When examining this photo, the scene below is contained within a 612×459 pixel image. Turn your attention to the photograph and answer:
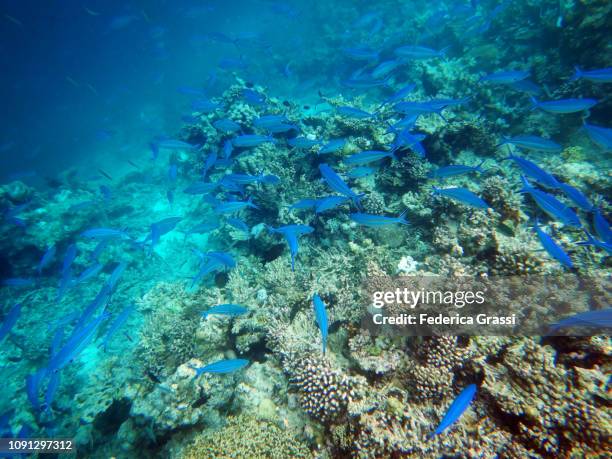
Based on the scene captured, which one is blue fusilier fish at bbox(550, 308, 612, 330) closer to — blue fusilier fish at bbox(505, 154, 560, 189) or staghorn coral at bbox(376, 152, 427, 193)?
blue fusilier fish at bbox(505, 154, 560, 189)

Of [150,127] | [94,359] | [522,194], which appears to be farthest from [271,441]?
[150,127]

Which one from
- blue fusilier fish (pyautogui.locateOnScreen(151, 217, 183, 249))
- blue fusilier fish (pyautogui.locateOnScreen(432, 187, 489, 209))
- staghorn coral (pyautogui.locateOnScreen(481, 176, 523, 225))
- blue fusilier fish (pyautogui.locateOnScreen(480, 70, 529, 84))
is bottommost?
blue fusilier fish (pyautogui.locateOnScreen(151, 217, 183, 249))

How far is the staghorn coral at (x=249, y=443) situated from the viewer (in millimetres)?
2973

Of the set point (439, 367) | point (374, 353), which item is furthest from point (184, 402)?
point (439, 367)

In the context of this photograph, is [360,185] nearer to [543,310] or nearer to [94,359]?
[543,310]

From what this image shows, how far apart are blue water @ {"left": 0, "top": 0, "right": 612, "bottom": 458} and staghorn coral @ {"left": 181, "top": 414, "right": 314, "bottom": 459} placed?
19 mm

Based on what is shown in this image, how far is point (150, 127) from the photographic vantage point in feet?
86.8

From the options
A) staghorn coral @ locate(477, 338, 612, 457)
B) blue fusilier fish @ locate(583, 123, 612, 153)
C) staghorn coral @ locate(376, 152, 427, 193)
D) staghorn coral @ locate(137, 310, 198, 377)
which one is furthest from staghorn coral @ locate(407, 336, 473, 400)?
blue fusilier fish @ locate(583, 123, 612, 153)

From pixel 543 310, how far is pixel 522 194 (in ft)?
7.32

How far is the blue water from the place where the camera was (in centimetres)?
307

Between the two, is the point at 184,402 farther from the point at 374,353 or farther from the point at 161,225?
Result: the point at 161,225

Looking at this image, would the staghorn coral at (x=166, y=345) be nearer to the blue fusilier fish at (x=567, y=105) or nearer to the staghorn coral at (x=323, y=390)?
the staghorn coral at (x=323, y=390)

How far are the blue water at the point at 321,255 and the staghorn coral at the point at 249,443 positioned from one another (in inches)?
0.7

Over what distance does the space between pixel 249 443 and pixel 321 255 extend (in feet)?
8.86
